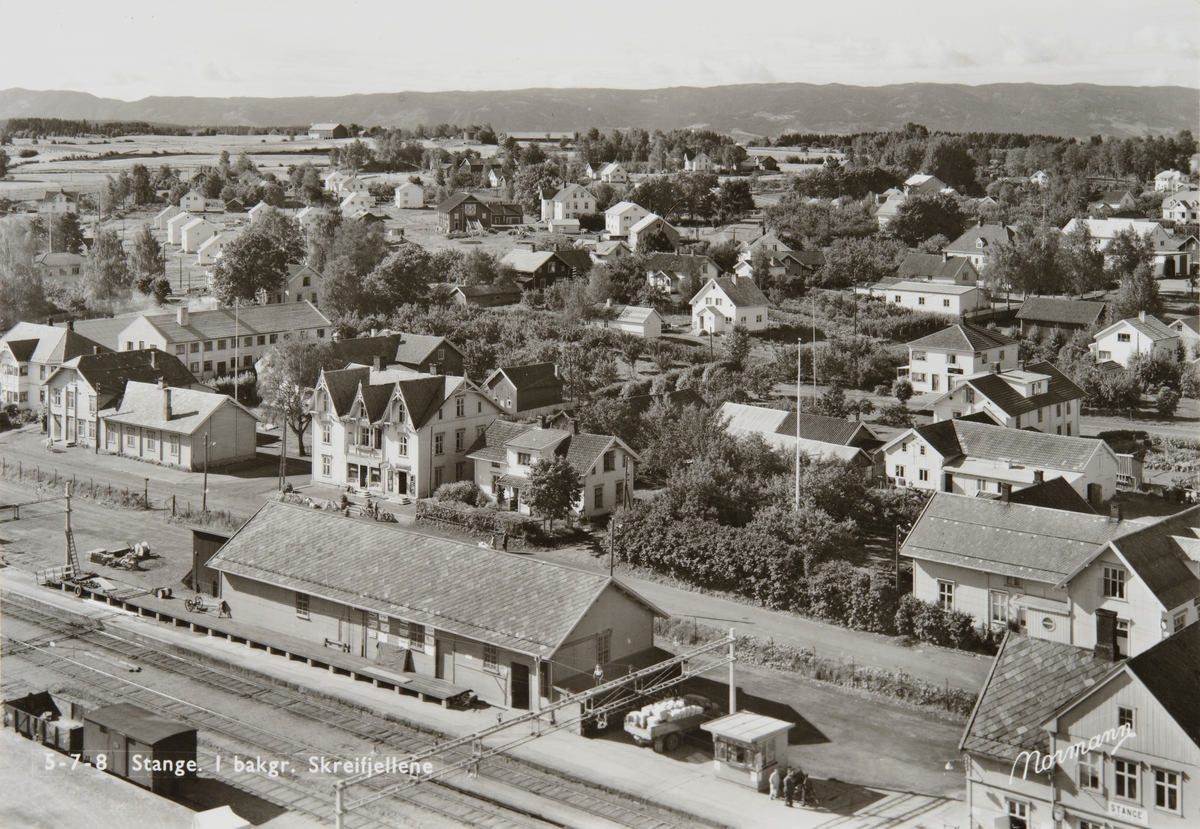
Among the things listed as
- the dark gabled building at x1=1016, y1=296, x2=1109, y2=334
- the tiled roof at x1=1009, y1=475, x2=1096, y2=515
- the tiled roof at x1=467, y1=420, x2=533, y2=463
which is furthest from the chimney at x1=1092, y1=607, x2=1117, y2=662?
the dark gabled building at x1=1016, y1=296, x2=1109, y2=334

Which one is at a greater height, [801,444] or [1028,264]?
[1028,264]

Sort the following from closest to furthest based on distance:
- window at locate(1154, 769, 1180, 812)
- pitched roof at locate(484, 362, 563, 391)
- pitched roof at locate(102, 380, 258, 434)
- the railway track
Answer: window at locate(1154, 769, 1180, 812), the railway track, pitched roof at locate(102, 380, 258, 434), pitched roof at locate(484, 362, 563, 391)

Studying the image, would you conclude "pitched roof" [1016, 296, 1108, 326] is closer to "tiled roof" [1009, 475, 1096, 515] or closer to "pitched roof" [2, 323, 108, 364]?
"tiled roof" [1009, 475, 1096, 515]

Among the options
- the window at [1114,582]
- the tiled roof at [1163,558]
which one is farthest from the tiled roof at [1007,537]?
the tiled roof at [1163,558]

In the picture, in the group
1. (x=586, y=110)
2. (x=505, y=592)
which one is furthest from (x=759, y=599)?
(x=586, y=110)

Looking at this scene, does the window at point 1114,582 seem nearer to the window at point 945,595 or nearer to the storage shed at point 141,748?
the window at point 945,595

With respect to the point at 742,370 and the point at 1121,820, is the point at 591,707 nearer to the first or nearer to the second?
the point at 1121,820
